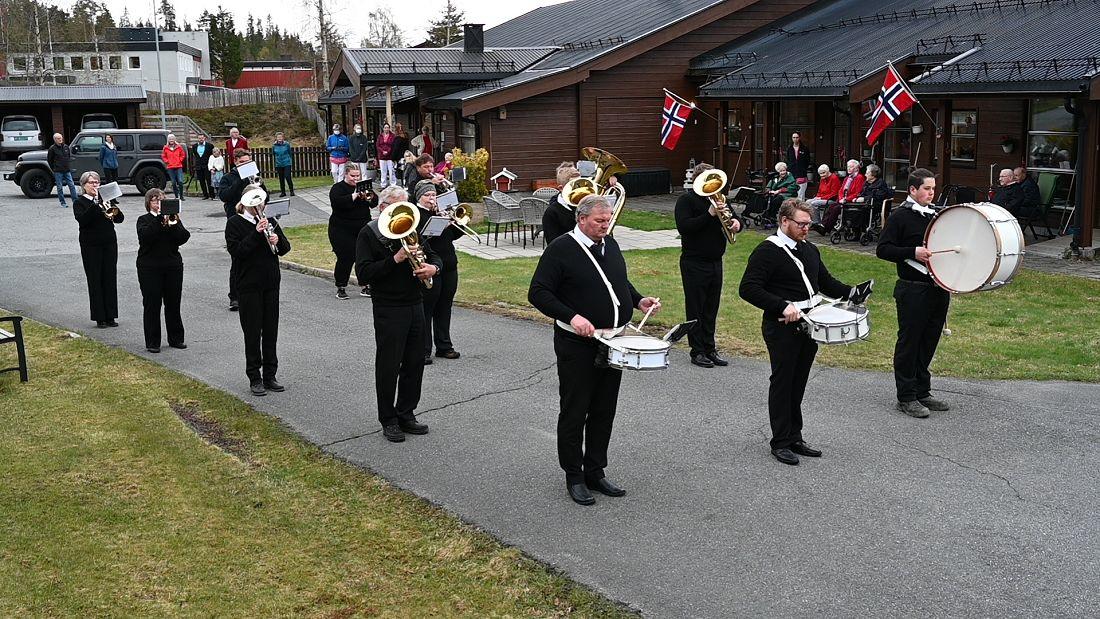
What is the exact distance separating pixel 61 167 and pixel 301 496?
22522 mm

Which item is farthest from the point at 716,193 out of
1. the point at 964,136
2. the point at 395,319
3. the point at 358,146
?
the point at 358,146

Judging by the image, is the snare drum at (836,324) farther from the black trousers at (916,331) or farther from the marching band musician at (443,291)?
the marching band musician at (443,291)

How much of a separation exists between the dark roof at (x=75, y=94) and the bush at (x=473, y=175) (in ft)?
81.7

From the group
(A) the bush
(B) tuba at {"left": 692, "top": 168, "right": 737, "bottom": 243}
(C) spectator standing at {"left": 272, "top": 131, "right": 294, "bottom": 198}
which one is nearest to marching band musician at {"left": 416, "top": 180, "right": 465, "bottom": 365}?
(B) tuba at {"left": 692, "top": 168, "right": 737, "bottom": 243}

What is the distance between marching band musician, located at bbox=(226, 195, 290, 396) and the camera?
376 inches

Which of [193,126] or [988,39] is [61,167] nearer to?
[988,39]

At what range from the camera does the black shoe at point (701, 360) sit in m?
10.3

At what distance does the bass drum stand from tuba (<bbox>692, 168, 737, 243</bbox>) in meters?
1.92

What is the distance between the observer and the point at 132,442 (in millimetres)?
8086

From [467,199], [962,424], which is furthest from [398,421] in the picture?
[467,199]

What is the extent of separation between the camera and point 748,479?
7.18 m

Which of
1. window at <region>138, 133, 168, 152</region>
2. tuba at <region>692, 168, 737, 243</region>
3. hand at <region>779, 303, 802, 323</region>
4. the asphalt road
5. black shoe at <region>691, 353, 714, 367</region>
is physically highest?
window at <region>138, 133, 168, 152</region>

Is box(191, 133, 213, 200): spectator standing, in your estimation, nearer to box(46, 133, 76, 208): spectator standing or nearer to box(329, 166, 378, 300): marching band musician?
box(46, 133, 76, 208): spectator standing

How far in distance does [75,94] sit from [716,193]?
40.9m
